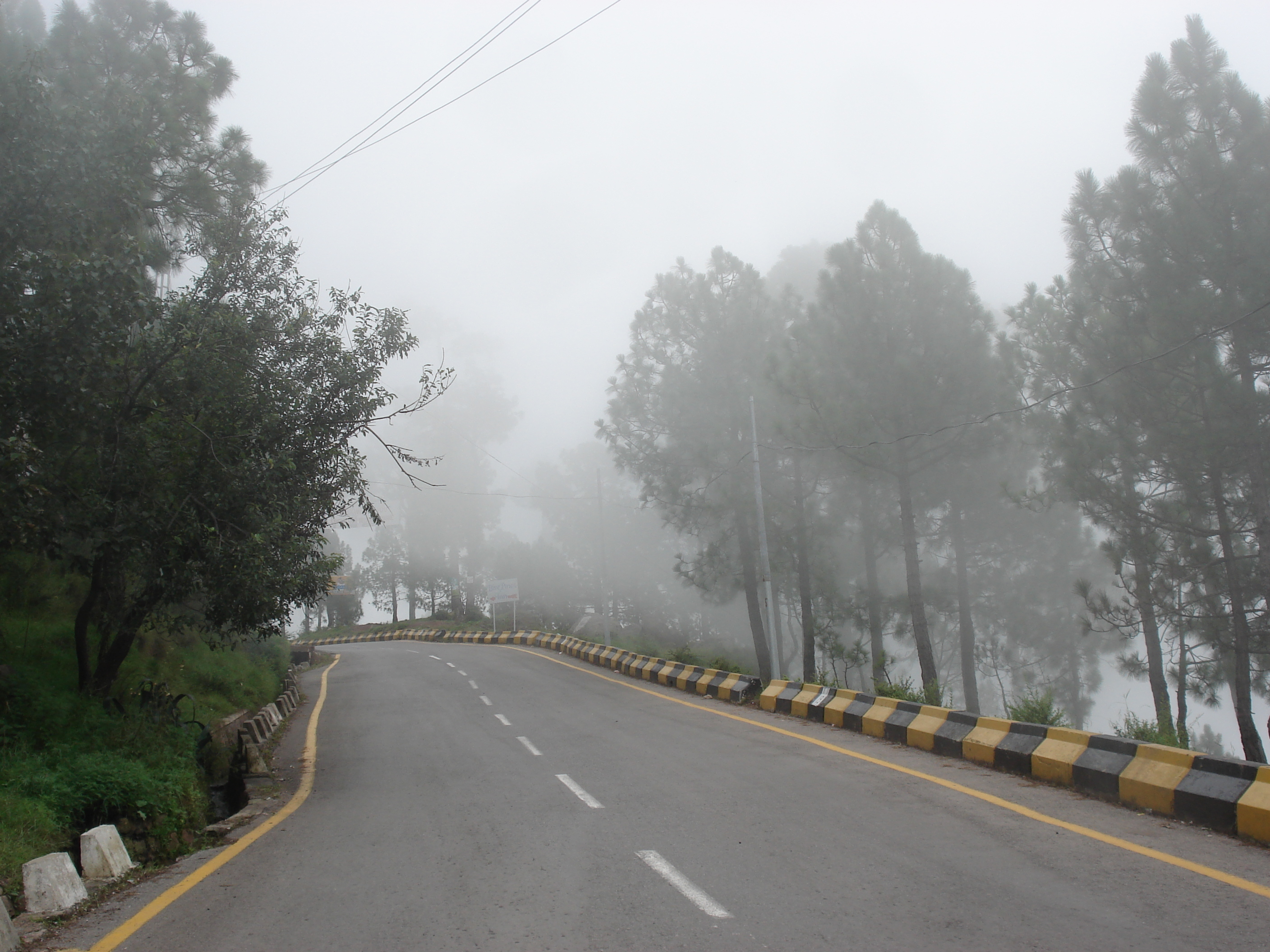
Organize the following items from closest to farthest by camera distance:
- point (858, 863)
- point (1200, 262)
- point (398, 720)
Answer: point (858, 863), point (1200, 262), point (398, 720)

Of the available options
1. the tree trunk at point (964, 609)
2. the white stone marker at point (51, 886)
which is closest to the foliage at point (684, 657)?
the tree trunk at point (964, 609)

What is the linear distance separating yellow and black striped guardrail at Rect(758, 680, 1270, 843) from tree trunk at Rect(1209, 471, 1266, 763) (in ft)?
24.7

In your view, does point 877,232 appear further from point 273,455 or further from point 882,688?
point 273,455

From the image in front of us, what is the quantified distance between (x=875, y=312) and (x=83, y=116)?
1774 centimetres

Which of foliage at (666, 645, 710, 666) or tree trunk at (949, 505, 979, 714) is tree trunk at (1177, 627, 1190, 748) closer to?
tree trunk at (949, 505, 979, 714)

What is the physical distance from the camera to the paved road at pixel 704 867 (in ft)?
16.9

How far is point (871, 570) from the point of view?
28.9 meters

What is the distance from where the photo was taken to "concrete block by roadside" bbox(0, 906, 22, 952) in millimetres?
5395

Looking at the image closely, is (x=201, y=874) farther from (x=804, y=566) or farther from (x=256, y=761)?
(x=804, y=566)

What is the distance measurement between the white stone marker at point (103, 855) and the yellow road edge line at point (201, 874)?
0.69 metres

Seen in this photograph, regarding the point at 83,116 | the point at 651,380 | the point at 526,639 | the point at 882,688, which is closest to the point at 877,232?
the point at 651,380

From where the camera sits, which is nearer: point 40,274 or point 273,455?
point 40,274

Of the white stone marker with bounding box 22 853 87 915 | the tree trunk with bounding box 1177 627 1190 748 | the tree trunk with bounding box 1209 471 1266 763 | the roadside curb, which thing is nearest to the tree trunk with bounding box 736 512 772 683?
the tree trunk with bounding box 1177 627 1190 748

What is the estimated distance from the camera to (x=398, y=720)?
17.5m
